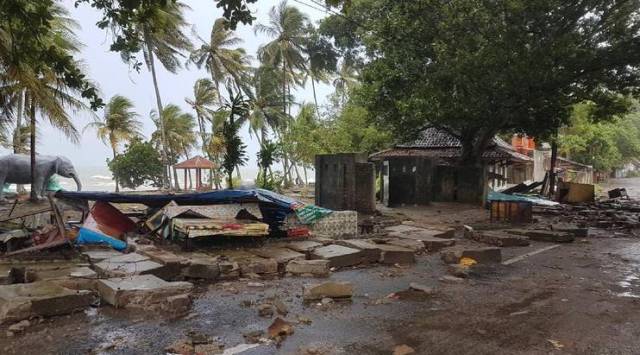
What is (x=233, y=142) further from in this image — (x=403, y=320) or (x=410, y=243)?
(x=403, y=320)

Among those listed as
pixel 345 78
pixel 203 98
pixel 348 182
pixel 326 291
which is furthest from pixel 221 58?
pixel 326 291

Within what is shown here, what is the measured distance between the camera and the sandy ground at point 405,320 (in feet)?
14.0

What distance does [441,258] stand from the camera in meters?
8.72

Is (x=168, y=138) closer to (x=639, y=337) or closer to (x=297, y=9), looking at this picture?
(x=297, y=9)

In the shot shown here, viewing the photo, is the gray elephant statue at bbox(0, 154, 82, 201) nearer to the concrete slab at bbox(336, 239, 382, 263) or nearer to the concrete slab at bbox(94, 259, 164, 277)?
the concrete slab at bbox(94, 259, 164, 277)

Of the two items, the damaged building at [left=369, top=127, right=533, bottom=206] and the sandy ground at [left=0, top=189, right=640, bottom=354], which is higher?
the damaged building at [left=369, top=127, right=533, bottom=206]

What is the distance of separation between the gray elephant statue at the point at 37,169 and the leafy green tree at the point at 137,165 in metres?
11.4

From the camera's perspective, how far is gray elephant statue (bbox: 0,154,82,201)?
18391 millimetres

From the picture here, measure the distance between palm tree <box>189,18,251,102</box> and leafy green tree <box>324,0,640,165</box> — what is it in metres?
18.0

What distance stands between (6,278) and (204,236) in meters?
2.94

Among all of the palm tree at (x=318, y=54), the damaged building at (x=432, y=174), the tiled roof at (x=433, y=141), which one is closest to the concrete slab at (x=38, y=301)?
the damaged building at (x=432, y=174)

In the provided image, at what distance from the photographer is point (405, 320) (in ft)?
16.7

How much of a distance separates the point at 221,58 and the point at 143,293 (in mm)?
31997

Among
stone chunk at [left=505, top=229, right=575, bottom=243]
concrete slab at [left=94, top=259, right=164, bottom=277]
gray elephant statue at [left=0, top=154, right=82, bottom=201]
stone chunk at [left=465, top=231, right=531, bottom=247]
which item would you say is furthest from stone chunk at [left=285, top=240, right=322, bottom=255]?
gray elephant statue at [left=0, top=154, right=82, bottom=201]
